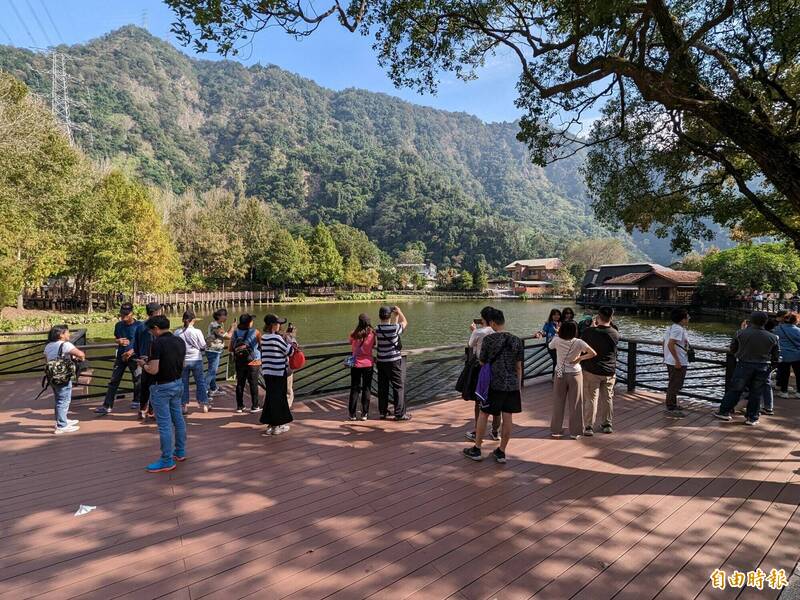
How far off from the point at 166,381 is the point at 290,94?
22561 centimetres

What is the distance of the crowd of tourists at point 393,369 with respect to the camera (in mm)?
4090

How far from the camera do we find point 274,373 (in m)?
4.81

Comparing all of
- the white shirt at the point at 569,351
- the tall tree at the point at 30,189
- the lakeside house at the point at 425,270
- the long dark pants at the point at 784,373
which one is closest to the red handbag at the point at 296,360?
the white shirt at the point at 569,351

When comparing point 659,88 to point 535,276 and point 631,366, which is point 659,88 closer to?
point 631,366

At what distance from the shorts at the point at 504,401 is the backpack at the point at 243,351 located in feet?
11.5

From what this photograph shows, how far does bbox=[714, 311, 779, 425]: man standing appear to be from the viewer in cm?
508

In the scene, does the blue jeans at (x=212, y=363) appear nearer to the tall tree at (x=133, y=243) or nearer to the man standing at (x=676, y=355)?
the man standing at (x=676, y=355)

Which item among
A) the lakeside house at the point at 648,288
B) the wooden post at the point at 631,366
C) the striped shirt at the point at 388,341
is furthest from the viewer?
the lakeside house at the point at 648,288

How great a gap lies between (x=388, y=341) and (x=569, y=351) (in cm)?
226

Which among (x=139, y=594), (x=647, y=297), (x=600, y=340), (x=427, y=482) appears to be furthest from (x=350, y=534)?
(x=647, y=297)

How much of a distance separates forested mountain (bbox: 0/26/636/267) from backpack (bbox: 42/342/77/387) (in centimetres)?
8601

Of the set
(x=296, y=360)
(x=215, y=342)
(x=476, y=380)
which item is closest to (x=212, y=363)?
(x=215, y=342)

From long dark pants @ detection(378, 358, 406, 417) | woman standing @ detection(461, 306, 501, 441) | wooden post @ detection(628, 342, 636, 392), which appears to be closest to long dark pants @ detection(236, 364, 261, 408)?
long dark pants @ detection(378, 358, 406, 417)

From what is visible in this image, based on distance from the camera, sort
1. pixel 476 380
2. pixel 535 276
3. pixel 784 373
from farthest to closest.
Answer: pixel 535 276 → pixel 784 373 → pixel 476 380
